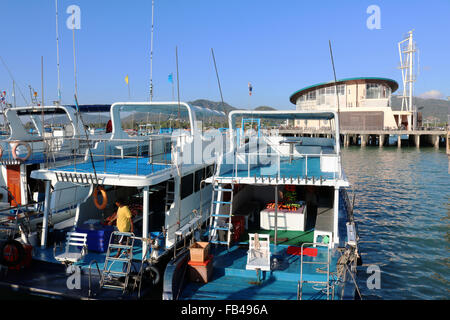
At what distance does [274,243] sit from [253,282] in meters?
2.28

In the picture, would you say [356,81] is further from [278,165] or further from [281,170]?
[278,165]

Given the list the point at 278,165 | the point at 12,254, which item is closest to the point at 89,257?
the point at 12,254

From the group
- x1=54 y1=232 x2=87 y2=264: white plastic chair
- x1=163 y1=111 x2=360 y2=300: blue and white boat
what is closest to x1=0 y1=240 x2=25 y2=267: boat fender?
x1=54 y1=232 x2=87 y2=264: white plastic chair

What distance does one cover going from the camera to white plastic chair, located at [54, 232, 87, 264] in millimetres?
8797

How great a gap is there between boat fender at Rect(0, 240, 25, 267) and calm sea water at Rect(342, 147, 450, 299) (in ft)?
32.0

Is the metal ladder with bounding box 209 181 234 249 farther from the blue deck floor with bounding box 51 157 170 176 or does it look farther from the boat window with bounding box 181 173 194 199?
the blue deck floor with bounding box 51 157 170 176

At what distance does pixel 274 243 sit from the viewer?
1010 cm

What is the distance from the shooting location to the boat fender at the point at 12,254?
876 centimetres

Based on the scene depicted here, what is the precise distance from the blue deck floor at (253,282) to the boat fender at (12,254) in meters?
4.46

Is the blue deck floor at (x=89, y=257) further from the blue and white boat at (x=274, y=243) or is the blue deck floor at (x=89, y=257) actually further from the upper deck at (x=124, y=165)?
the upper deck at (x=124, y=165)

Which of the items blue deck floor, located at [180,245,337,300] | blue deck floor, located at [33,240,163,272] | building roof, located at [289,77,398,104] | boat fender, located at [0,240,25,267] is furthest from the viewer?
building roof, located at [289,77,398,104]

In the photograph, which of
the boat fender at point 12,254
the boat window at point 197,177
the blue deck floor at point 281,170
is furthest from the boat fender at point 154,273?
the boat window at point 197,177
